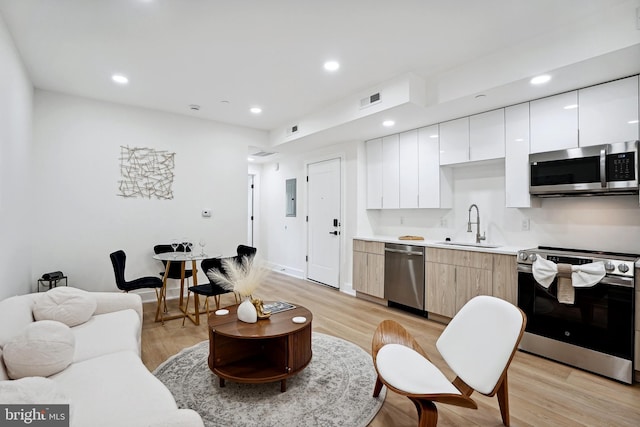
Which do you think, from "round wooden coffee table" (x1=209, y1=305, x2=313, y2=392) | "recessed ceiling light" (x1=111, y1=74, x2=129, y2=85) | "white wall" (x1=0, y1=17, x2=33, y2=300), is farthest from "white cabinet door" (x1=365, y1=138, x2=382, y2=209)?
"white wall" (x1=0, y1=17, x2=33, y2=300)

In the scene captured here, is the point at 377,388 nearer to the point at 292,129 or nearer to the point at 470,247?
the point at 470,247

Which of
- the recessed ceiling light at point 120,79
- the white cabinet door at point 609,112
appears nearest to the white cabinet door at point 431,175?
the white cabinet door at point 609,112

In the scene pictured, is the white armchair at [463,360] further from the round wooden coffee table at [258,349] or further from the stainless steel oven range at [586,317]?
the stainless steel oven range at [586,317]

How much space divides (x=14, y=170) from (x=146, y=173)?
1.76 metres

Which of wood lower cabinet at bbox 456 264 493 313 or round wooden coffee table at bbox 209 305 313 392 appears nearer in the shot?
round wooden coffee table at bbox 209 305 313 392

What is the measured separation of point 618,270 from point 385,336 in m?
1.93

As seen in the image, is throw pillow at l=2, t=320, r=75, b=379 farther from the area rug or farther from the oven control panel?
the oven control panel

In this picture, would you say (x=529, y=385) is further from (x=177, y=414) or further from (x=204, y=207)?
(x=204, y=207)

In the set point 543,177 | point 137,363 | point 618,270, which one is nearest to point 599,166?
point 543,177

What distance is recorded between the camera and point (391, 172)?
4.75m

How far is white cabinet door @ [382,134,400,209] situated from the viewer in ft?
15.3

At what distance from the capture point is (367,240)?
472 centimetres

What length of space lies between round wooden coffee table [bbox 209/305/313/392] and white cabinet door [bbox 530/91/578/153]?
2867 mm

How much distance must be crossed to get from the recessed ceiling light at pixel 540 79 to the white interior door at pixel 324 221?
305 cm
